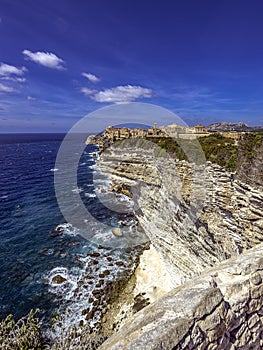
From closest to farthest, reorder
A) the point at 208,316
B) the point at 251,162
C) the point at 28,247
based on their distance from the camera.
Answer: the point at 208,316
the point at 251,162
the point at 28,247

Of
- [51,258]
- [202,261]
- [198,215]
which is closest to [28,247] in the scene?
[51,258]

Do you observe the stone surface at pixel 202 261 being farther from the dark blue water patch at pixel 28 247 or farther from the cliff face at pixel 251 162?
the dark blue water patch at pixel 28 247

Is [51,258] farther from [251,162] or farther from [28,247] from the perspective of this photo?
[251,162]

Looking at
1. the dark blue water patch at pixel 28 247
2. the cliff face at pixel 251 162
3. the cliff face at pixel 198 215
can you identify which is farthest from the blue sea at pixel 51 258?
the cliff face at pixel 251 162

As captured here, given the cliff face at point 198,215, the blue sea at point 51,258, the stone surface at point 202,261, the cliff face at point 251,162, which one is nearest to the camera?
the stone surface at point 202,261

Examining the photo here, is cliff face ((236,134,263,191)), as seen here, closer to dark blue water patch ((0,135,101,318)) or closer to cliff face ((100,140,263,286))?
cliff face ((100,140,263,286))

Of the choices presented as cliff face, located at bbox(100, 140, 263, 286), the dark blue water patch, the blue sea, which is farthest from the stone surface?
the dark blue water patch
